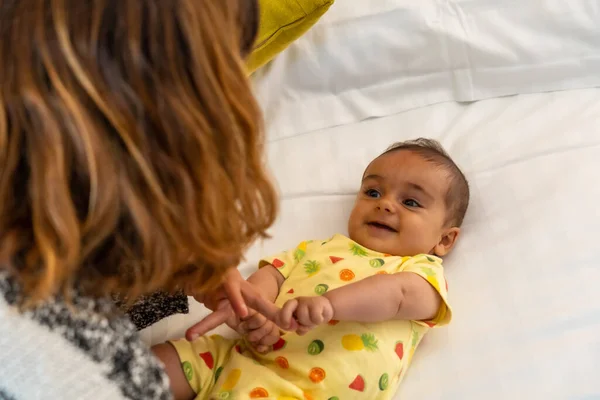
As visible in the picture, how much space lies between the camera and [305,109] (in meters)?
1.36

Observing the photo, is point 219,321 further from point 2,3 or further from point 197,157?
point 2,3

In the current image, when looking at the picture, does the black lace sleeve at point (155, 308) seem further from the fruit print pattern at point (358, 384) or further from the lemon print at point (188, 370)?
the fruit print pattern at point (358, 384)

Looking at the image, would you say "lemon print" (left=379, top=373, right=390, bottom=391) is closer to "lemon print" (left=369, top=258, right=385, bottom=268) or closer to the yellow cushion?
"lemon print" (left=369, top=258, right=385, bottom=268)

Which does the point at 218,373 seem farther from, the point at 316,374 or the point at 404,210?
the point at 404,210

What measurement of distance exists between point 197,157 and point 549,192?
76cm

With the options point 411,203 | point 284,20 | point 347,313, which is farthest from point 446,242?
point 284,20

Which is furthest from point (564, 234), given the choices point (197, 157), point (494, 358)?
point (197, 157)

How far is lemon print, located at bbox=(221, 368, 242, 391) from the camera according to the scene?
0.82m

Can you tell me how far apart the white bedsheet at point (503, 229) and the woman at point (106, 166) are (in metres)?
0.40

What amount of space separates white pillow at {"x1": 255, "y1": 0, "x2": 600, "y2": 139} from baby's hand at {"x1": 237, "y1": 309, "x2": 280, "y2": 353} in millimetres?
601

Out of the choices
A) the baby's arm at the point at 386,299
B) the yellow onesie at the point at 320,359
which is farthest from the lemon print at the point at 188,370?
the baby's arm at the point at 386,299

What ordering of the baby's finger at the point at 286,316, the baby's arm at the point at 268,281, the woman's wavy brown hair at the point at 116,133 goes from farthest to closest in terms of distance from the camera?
the baby's arm at the point at 268,281 < the baby's finger at the point at 286,316 < the woman's wavy brown hair at the point at 116,133

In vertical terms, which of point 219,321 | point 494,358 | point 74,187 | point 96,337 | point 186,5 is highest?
point 186,5

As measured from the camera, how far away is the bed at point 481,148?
890 mm
